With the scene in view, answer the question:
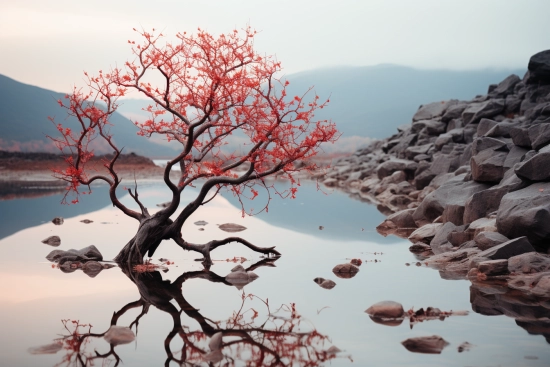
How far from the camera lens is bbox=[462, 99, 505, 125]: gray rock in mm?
36656

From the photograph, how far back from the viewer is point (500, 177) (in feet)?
63.7

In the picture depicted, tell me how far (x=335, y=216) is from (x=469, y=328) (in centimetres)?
1959

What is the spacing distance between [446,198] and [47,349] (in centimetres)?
1542

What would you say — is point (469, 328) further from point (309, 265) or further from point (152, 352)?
point (309, 265)

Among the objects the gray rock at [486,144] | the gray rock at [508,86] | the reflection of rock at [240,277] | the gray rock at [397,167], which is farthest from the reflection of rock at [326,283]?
the gray rock at [508,86]

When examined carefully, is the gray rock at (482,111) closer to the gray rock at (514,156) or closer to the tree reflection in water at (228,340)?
the gray rock at (514,156)

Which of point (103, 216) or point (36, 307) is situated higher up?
point (36, 307)

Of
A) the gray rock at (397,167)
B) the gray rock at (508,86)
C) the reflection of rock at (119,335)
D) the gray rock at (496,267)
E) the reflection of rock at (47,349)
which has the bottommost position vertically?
the gray rock at (397,167)

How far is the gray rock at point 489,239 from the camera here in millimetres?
14219

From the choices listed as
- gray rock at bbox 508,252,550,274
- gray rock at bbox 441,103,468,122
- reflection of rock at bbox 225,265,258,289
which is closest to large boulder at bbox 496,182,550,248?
gray rock at bbox 508,252,550,274

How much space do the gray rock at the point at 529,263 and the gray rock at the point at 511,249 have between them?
Result: 0.30m

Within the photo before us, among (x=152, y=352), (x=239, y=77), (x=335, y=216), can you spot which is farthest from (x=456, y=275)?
(x=335, y=216)

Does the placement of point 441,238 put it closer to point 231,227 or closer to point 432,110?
point 231,227

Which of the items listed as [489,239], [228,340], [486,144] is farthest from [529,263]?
[486,144]
